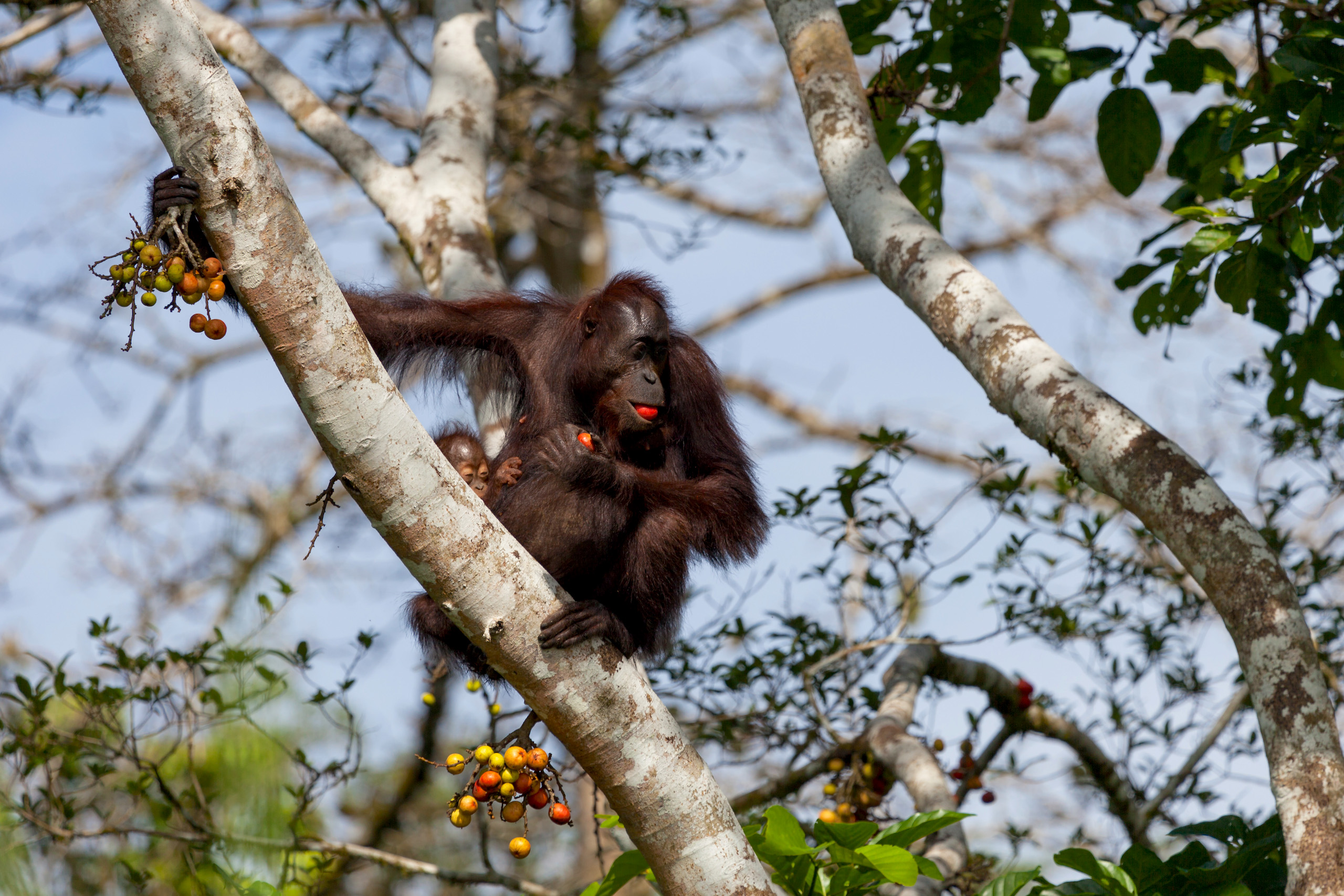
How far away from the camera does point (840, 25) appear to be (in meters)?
3.98

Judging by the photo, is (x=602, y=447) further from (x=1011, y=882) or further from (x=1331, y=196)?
(x=1331, y=196)

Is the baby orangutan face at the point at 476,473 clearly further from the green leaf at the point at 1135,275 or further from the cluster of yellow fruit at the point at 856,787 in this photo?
the green leaf at the point at 1135,275

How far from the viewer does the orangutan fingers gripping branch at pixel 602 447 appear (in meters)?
3.30

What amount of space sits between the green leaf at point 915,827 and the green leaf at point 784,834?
21 centimetres

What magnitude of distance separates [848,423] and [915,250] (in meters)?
9.29

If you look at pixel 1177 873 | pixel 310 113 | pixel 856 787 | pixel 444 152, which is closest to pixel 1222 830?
pixel 1177 873

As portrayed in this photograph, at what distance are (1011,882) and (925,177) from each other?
2.67 metres

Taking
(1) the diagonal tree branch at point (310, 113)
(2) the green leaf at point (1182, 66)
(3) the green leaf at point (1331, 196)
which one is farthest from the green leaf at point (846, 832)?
(1) the diagonal tree branch at point (310, 113)

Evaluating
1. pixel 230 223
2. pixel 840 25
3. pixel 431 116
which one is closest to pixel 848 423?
pixel 431 116

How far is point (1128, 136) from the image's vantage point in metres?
4.01

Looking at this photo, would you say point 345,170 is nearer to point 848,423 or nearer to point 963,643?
point 963,643

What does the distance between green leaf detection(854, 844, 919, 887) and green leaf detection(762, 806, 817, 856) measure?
16 cm

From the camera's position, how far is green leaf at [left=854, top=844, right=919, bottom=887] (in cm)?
273

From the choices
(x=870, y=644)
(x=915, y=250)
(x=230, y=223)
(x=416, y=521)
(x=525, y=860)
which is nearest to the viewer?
(x=230, y=223)
